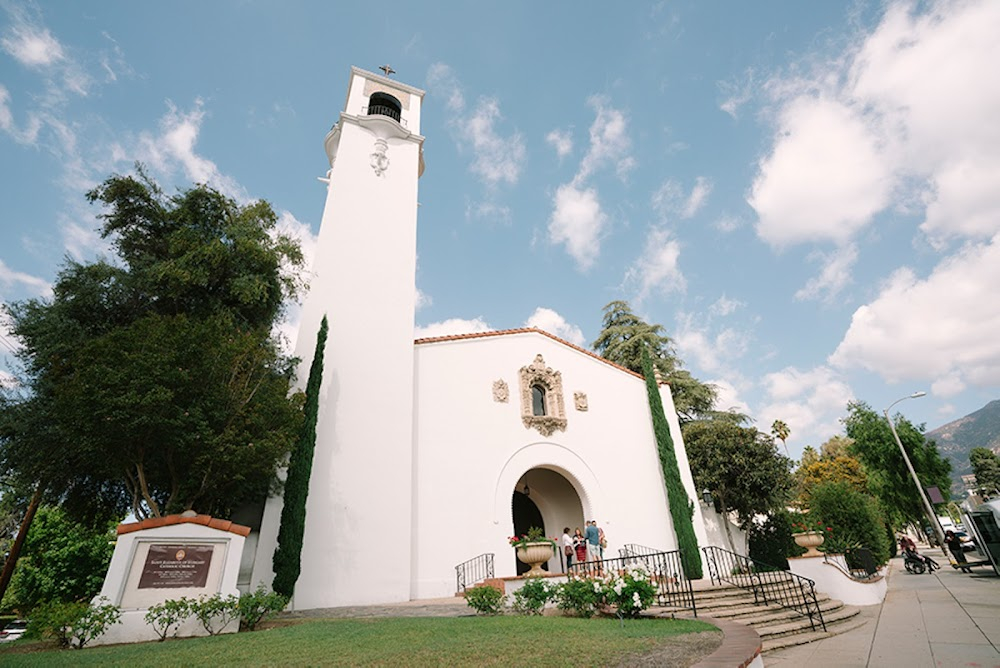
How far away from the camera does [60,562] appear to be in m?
23.0

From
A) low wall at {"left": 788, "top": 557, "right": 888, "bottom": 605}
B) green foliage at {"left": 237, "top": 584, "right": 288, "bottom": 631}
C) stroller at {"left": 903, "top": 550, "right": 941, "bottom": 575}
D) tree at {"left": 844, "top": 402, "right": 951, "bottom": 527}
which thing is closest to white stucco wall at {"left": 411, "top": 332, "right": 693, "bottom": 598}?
green foliage at {"left": 237, "top": 584, "right": 288, "bottom": 631}

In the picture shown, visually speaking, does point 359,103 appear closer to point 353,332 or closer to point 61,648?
point 353,332

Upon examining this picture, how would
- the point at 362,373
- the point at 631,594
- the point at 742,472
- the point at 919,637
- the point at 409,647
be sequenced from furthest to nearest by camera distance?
the point at 742,472
the point at 362,373
the point at 631,594
the point at 919,637
the point at 409,647

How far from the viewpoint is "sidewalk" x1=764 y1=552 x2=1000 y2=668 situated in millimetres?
5441

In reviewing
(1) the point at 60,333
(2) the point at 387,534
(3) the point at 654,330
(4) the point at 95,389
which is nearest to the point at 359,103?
(1) the point at 60,333

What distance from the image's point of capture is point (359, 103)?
64.5 feet

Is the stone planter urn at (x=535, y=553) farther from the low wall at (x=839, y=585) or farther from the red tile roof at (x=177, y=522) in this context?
the low wall at (x=839, y=585)

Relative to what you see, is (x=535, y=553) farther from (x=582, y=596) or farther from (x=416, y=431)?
(x=416, y=431)

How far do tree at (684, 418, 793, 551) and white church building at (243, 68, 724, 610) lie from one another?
121 centimetres

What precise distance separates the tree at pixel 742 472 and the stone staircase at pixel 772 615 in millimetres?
7727

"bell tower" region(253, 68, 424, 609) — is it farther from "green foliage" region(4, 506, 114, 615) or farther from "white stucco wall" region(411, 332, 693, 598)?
"green foliage" region(4, 506, 114, 615)

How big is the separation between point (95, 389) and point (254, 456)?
121 inches

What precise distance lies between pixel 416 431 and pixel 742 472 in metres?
13.2

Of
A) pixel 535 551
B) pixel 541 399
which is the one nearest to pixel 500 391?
pixel 541 399
